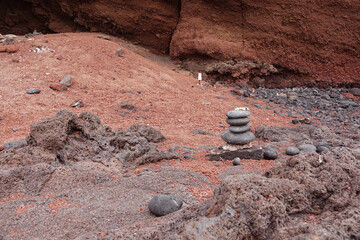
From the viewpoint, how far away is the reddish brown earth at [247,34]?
8422 millimetres

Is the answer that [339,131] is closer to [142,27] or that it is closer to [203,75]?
[203,75]

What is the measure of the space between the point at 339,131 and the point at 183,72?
5107mm

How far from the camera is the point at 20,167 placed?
2.98 metres

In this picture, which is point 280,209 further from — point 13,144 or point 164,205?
point 13,144

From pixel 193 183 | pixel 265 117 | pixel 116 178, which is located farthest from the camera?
pixel 265 117

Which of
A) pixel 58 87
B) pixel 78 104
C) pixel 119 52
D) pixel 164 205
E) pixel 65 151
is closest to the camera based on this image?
pixel 164 205

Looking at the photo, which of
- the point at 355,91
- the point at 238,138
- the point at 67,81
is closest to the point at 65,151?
the point at 238,138

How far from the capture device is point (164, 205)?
88.2 inches

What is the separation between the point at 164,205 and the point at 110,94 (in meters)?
4.57

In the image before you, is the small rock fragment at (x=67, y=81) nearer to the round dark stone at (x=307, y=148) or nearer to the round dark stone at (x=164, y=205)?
the round dark stone at (x=307, y=148)

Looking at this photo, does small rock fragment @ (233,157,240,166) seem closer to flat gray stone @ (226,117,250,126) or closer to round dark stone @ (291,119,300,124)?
flat gray stone @ (226,117,250,126)

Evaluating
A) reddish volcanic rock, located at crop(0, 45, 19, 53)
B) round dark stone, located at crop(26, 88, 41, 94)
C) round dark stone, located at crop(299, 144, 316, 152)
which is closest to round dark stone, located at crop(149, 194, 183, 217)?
round dark stone, located at crop(299, 144, 316, 152)

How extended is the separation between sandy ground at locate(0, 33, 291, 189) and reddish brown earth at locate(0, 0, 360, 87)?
109 centimetres

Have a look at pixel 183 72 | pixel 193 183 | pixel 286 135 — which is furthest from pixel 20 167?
pixel 183 72
